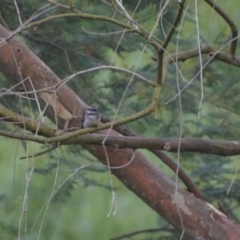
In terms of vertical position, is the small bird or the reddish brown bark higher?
the small bird

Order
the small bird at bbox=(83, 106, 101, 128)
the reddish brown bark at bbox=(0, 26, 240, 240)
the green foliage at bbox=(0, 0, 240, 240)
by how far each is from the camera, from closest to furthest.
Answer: the small bird at bbox=(83, 106, 101, 128), the reddish brown bark at bbox=(0, 26, 240, 240), the green foliage at bbox=(0, 0, 240, 240)

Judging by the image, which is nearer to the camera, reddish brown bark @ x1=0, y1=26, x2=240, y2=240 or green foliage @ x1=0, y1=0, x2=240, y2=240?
reddish brown bark @ x1=0, y1=26, x2=240, y2=240

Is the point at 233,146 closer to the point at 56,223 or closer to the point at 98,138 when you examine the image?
the point at 98,138

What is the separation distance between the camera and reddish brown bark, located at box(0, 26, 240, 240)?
333 cm

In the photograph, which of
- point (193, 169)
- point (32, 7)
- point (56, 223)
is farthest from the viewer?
point (56, 223)

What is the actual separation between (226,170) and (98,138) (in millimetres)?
2343

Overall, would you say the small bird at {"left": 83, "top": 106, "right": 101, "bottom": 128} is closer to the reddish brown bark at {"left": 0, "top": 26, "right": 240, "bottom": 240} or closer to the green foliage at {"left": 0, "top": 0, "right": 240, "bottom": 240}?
the reddish brown bark at {"left": 0, "top": 26, "right": 240, "bottom": 240}

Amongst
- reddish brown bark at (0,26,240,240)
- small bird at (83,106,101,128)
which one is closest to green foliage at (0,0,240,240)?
reddish brown bark at (0,26,240,240)

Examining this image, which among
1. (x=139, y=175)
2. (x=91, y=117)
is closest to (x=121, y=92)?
(x=139, y=175)

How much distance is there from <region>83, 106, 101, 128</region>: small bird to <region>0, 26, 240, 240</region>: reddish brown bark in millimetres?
176

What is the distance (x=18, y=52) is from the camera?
11.2 ft

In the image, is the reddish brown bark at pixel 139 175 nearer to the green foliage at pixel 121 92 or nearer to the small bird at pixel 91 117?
the small bird at pixel 91 117

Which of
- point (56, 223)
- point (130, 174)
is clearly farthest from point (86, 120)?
point (56, 223)

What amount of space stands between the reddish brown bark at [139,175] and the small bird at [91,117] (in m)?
0.18
